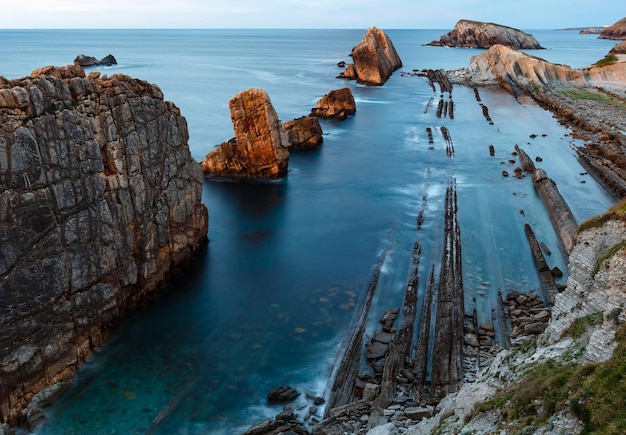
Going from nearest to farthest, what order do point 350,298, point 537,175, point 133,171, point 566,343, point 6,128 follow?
point 566,343 → point 6,128 → point 133,171 → point 350,298 → point 537,175

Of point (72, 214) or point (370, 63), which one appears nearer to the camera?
point (72, 214)

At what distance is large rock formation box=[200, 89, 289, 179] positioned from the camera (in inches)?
2074

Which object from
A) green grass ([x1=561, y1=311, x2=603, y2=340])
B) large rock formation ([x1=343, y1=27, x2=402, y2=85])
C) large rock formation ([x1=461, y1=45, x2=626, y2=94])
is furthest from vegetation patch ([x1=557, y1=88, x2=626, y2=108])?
green grass ([x1=561, y1=311, x2=603, y2=340])

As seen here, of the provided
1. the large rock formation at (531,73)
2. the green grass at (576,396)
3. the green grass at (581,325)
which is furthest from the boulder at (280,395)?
the large rock formation at (531,73)

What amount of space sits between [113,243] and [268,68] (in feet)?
466

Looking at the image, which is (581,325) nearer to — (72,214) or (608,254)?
(608,254)

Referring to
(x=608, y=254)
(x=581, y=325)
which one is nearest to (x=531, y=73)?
(x=608, y=254)

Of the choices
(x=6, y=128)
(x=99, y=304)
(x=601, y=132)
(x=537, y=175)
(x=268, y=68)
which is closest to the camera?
(x=6, y=128)

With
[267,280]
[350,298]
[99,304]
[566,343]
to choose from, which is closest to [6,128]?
[99,304]

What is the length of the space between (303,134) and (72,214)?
4603 centimetres

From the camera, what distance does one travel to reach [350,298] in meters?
32.9

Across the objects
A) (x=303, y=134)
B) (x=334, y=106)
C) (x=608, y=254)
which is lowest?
(x=303, y=134)

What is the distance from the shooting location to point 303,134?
68.8 m

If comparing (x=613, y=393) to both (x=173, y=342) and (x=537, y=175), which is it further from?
(x=537, y=175)
